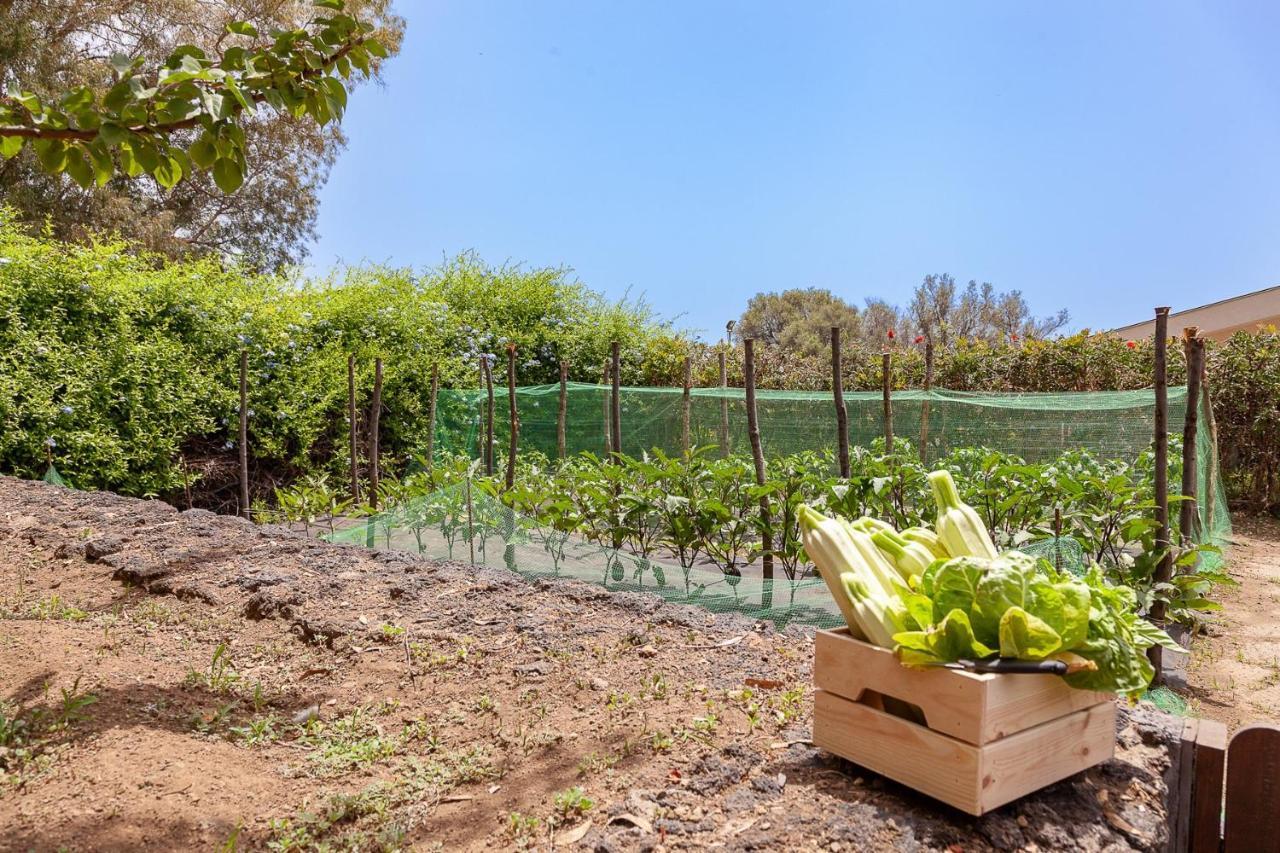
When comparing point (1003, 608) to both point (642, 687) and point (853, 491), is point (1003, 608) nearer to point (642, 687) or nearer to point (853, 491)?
point (642, 687)

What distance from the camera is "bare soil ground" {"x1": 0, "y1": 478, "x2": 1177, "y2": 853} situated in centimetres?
156

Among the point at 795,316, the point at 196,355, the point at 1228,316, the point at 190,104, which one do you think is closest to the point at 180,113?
the point at 190,104

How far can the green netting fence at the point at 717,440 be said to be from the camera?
12.7ft

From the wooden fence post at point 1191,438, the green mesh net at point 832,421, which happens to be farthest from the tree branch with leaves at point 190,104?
the green mesh net at point 832,421

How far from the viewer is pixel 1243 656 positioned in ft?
14.4

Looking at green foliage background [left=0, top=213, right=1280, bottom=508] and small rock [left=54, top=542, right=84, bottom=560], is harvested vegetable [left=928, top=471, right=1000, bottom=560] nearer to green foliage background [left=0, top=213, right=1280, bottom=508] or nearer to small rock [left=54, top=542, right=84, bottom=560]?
small rock [left=54, top=542, right=84, bottom=560]

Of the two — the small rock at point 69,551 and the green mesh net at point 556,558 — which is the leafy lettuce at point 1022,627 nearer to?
the green mesh net at point 556,558

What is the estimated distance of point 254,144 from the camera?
18.9 meters

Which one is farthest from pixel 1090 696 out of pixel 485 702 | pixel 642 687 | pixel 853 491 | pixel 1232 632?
pixel 1232 632

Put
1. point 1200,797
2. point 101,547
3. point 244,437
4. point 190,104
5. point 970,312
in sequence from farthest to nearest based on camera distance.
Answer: point 970,312 < point 244,437 < point 101,547 < point 190,104 < point 1200,797

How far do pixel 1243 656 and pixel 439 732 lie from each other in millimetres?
4479

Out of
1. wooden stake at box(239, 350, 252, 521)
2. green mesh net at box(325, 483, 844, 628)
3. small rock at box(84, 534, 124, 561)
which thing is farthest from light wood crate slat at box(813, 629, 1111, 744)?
wooden stake at box(239, 350, 252, 521)

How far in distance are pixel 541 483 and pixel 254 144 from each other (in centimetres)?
1707

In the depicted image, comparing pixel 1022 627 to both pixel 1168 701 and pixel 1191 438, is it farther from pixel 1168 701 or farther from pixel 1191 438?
pixel 1191 438
